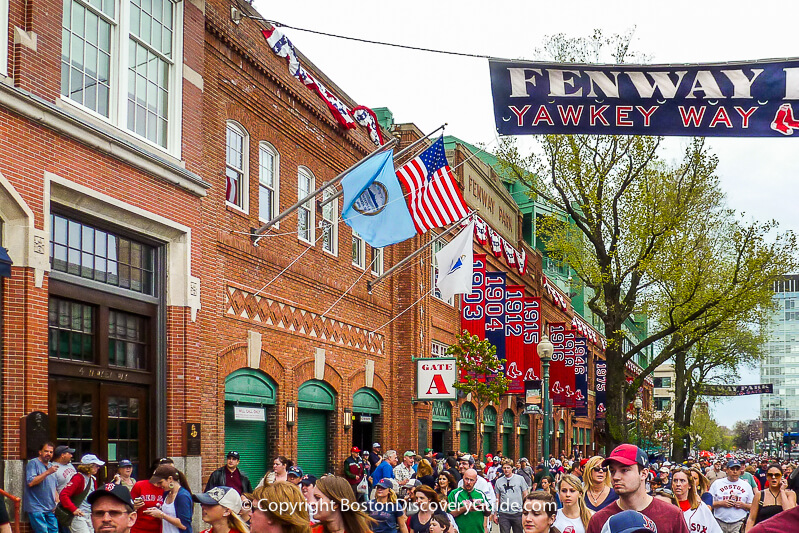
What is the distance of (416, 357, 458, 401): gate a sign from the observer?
89.0 feet

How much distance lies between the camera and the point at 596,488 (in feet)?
31.1

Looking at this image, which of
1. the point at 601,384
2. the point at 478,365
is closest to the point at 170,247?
the point at 478,365

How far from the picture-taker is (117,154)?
15.0 metres

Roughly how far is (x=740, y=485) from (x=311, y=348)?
37.2 feet

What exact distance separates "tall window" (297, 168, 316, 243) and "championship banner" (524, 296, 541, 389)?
14.9 metres

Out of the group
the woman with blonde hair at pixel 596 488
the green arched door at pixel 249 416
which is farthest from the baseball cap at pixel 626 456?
the green arched door at pixel 249 416

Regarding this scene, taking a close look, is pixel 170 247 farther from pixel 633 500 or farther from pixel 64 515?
pixel 633 500

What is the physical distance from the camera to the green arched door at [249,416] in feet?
64.8

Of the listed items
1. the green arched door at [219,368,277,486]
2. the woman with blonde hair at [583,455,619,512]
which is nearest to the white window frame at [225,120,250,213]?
the green arched door at [219,368,277,486]

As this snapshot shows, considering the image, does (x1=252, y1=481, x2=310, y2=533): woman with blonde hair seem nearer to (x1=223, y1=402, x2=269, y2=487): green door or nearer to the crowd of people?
the crowd of people

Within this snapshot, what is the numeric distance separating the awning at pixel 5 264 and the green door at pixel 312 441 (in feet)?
37.5

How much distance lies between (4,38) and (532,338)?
27.5m

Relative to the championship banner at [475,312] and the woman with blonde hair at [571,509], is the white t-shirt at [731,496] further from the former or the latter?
the championship banner at [475,312]

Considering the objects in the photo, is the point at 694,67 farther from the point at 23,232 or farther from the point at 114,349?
the point at 114,349
